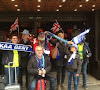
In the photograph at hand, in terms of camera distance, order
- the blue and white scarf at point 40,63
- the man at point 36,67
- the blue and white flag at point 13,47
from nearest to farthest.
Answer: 1. the man at point 36,67
2. the blue and white scarf at point 40,63
3. the blue and white flag at point 13,47

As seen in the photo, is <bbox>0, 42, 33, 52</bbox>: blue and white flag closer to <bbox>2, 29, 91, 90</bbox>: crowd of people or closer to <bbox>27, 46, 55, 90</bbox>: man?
<bbox>2, 29, 91, 90</bbox>: crowd of people

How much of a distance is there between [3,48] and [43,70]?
1.26 m

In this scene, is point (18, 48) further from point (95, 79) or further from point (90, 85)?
point (95, 79)

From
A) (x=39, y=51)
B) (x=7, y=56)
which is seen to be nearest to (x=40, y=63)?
(x=39, y=51)

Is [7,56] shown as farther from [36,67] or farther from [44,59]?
[44,59]

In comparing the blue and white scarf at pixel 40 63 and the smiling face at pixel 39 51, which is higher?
the smiling face at pixel 39 51

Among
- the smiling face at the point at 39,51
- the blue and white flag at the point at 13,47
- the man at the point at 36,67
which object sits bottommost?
the man at the point at 36,67

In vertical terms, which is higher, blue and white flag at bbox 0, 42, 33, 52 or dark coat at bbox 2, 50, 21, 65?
blue and white flag at bbox 0, 42, 33, 52

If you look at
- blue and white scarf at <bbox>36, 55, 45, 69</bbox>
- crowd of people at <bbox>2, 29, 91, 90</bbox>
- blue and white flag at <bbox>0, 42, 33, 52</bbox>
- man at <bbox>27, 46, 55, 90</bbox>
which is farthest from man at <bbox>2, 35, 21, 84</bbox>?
blue and white scarf at <bbox>36, 55, 45, 69</bbox>

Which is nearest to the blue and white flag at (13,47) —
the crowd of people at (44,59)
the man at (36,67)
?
the crowd of people at (44,59)

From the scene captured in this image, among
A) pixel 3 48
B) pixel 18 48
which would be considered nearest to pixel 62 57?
pixel 18 48

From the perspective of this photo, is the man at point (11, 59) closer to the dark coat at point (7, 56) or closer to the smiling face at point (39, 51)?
the dark coat at point (7, 56)

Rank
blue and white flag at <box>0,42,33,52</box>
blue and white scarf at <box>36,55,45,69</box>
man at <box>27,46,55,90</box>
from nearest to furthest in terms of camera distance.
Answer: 1. man at <box>27,46,55,90</box>
2. blue and white scarf at <box>36,55,45,69</box>
3. blue and white flag at <box>0,42,33,52</box>

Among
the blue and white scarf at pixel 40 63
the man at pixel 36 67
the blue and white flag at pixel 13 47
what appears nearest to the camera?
the man at pixel 36 67
